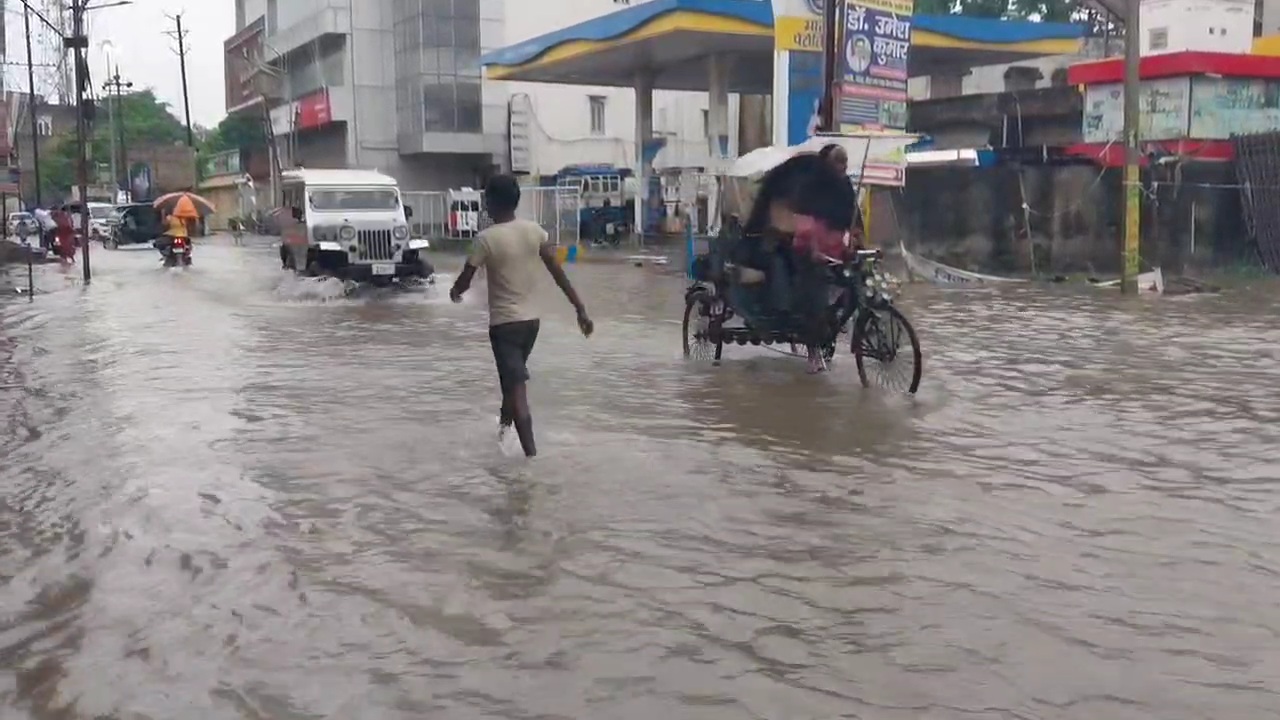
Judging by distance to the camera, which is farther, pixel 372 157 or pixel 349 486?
pixel 372 157

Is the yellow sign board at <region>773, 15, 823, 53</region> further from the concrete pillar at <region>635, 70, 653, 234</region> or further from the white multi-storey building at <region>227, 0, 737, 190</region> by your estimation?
the white multi-storey building at <region>227, 0, 737, 190</region>

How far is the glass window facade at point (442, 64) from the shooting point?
50.6m

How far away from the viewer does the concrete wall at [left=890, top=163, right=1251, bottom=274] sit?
22188 millimetres

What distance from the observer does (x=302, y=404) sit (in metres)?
9.88

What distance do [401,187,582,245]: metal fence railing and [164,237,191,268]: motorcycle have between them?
688 centimetres

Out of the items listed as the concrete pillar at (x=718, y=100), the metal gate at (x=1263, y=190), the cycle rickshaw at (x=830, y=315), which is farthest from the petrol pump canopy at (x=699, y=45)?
the cycle rickshaw at (x=830, y=315)

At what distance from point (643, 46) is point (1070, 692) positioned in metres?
31.1

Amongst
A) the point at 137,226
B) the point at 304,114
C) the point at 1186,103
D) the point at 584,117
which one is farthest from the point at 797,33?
the point at 304,114

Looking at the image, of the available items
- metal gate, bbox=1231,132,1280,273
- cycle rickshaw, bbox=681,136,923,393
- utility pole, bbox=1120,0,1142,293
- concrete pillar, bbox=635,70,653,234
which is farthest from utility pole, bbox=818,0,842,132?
concrete pillar, bbox=635,70,653,234

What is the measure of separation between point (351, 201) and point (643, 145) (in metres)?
16.6

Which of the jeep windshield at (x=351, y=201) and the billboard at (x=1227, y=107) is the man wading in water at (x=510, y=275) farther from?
the billboard at (x=1227, y=107)

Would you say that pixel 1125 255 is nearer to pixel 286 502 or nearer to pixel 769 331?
pixel 769 331

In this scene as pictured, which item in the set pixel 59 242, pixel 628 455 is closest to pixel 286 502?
pixel 628 455

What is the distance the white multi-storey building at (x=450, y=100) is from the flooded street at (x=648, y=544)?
128 ft
